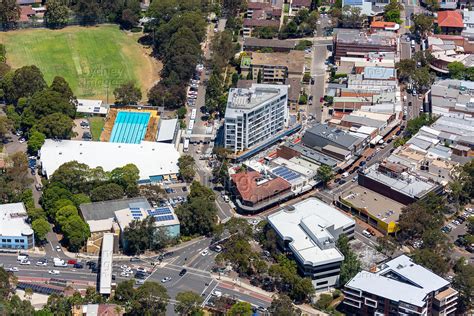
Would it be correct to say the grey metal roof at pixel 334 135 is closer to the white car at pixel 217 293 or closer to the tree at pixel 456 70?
the tree at pixel 456 70

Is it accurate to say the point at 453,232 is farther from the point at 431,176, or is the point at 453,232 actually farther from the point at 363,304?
the point at 363,304

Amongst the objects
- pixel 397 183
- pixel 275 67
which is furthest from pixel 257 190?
pixel 275 67

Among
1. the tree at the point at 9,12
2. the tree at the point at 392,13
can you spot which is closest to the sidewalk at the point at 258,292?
the tree at the point at 392,13

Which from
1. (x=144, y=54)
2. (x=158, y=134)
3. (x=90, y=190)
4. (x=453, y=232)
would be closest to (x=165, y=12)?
(x=144, y=54)

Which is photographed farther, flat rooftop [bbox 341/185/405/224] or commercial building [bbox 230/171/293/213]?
commercial building [bbox 230/171/293/213]

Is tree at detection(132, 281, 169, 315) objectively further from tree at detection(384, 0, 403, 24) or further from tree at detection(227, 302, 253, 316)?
tree at detection(384, 0, 403, 24)

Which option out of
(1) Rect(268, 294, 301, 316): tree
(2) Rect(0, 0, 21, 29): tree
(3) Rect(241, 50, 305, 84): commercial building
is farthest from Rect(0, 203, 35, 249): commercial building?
(2) Rect(0, 0, 21, 29): tree
